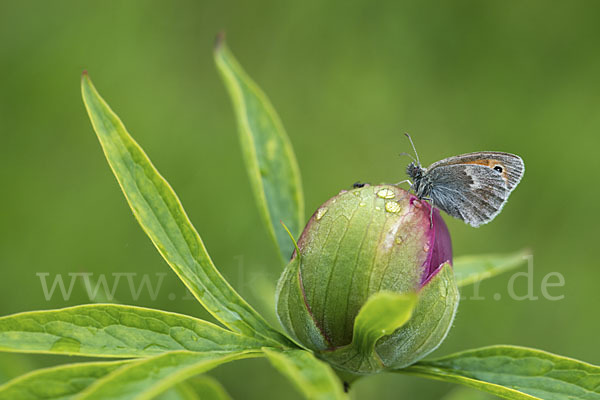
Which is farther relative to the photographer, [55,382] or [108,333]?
[108,333]

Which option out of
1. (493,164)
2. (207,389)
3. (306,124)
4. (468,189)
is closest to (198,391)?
(207,389)

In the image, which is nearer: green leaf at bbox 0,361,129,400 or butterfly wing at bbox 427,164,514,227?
green leaf at bbox 0,361,129,400

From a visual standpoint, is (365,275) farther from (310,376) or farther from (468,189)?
(468,189)

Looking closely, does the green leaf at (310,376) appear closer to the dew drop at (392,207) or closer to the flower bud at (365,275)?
the flower bud at (365,275)

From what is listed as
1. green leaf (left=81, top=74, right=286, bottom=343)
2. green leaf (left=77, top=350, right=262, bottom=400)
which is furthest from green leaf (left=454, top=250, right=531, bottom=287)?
green leaf (left=77, top=350, right=262, bottom=400)

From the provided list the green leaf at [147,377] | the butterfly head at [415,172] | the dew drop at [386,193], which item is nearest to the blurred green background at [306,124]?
the butterfly head at [415,172]

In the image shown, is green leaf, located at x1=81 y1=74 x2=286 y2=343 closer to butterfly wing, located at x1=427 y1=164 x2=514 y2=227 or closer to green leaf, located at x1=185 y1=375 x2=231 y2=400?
green leaf, located at x1=185 y1=375 x2=231 y2=400
